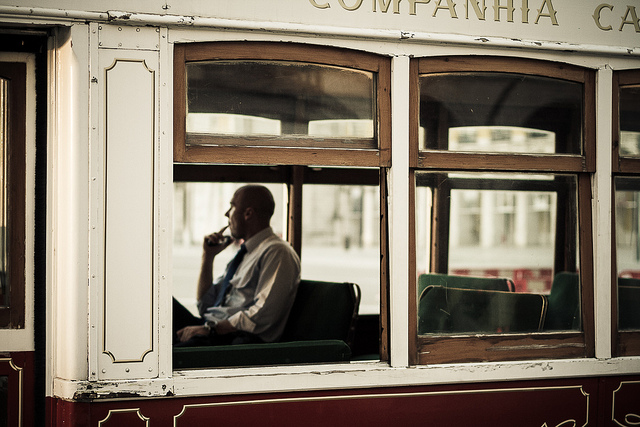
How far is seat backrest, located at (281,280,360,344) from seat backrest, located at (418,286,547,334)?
0.77m

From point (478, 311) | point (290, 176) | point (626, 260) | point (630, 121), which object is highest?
point (630, 121)

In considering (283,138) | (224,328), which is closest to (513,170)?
(283,138)

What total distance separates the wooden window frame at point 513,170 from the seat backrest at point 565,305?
0.04 metres

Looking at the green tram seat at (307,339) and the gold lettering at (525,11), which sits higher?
the gold lettering at (525,11)

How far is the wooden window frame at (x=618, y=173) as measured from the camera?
327 cm

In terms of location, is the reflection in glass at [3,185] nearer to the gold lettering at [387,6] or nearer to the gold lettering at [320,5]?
the gold lettering at [320,5]

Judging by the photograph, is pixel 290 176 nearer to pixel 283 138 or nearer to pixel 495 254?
pixel 495 254

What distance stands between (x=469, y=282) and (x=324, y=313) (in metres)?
0.84

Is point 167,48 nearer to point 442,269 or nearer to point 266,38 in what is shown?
point 266,38

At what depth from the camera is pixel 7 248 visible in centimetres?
290

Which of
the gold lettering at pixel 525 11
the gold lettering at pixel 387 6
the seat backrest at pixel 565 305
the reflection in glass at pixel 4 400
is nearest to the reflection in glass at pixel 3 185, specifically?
the reflection in glass at pixel 4 400

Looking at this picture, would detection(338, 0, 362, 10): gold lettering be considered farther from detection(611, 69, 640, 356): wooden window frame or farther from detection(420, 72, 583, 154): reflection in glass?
detection(611, 69, 640, 356): wooden window frame

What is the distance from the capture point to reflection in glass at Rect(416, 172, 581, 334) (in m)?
3.21

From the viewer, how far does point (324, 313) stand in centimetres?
399
